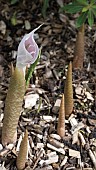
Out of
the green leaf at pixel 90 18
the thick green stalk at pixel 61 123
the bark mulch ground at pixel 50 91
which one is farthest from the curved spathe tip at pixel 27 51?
the green leaf at pixel 90 18

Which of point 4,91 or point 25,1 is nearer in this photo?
point 4,91

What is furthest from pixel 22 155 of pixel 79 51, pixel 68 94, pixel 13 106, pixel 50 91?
pixel 79 51

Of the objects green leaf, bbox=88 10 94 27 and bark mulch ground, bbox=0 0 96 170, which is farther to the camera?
green leaf, bbox=88 10 94 27

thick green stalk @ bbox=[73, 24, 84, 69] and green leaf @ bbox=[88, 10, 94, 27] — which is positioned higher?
green leaf @ bbox=[88, 10, 94, 27]

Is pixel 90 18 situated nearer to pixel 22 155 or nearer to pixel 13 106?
pixel 13 106

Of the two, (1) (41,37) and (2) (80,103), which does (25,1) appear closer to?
(1) (41,37)

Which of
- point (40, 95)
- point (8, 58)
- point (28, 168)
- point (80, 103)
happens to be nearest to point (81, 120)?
point (80, 103)

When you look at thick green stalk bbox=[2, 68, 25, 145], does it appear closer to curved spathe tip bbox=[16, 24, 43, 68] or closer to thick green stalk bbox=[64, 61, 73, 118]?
curved spathe tip bbox=[16, 24, 43, 68]

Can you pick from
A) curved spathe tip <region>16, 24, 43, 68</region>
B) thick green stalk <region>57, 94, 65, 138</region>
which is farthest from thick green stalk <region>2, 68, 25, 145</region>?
thick green stalk <region>57, 94, 65, 138</region>

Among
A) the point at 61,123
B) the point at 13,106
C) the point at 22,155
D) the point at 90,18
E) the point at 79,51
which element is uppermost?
the point at 90,18
